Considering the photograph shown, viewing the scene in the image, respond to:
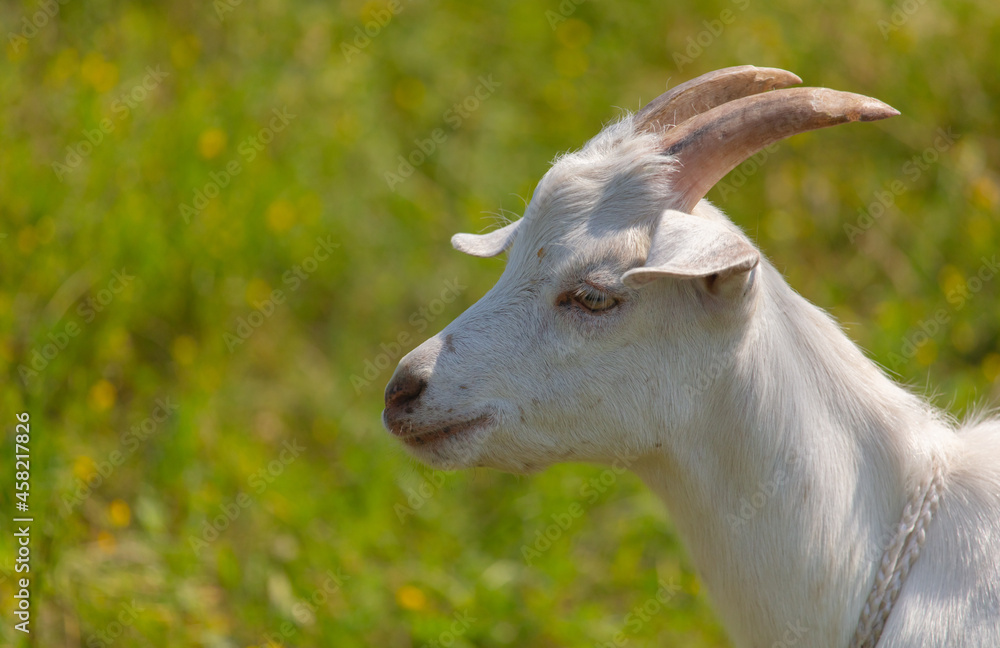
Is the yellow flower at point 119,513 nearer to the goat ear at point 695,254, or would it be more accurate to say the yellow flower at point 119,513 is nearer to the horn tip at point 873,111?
the goat ear at point 695,254

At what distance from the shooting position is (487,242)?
2.91 meters

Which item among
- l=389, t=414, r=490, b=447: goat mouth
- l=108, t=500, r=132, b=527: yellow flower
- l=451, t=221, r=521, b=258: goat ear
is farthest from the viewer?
l=108, t=500, r=132, b=527: yellow flower

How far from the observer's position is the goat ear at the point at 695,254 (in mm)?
2113

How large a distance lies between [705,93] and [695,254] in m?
0.65

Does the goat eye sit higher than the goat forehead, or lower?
lower

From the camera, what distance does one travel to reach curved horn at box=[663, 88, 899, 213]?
2248 millimetres

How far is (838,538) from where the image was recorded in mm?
2438

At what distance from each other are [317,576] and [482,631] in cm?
82

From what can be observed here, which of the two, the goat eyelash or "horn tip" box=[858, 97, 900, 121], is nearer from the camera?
"horn tip" box=[858, 97, 900, 121]

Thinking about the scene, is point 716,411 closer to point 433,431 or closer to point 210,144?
point 433,431

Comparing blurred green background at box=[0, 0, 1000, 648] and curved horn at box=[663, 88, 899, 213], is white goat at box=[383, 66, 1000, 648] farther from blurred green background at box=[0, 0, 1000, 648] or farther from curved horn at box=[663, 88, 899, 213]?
blurred green background at box=[0, 0, 1000, 648]

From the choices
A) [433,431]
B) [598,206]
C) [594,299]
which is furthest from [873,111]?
[433,431]

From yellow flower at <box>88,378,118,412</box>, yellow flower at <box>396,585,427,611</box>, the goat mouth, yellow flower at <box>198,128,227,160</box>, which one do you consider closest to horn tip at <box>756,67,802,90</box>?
the goat mouth

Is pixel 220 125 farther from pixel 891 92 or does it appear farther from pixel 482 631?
pixel 891 92
